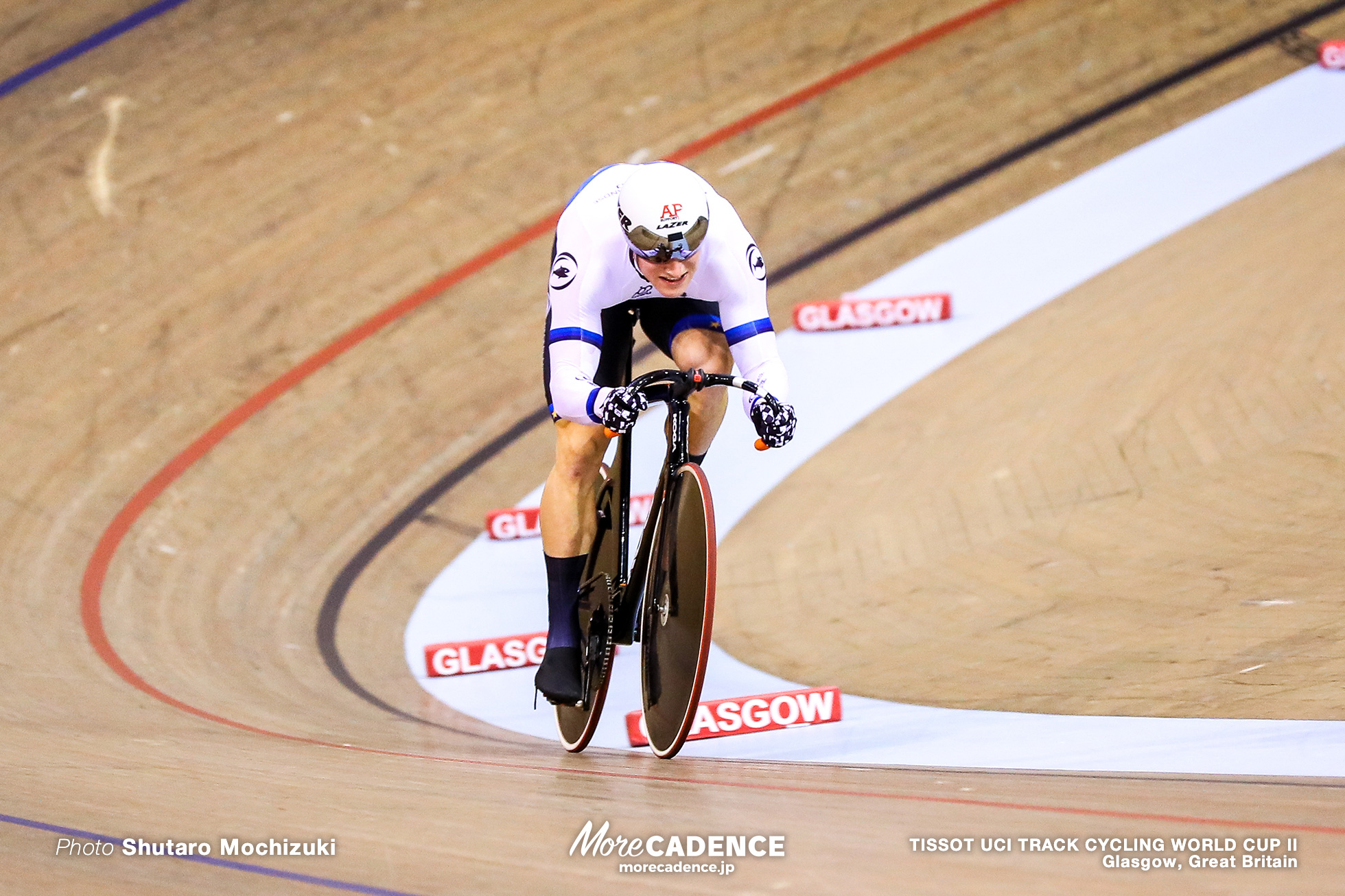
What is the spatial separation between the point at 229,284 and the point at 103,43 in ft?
7.22

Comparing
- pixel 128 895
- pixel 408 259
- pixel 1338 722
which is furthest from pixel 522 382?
pixel 128 895

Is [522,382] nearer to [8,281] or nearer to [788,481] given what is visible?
[788,481]

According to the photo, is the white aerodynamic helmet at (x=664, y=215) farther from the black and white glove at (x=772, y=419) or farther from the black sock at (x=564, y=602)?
the black sock at (x=564, y=602)

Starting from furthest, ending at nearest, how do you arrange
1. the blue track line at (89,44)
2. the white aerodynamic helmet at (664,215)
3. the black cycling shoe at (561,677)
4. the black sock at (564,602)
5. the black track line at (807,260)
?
1. the blue track line at (89,44)
2. the black track line at (807,260)
3. the black sock at (564,602)
4. the black cycling shoe at (561,677)
5. the white aerodynamic helmet at (664,215)

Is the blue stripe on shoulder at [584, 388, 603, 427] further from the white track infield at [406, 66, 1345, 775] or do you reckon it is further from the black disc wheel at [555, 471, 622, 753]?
the white track infield at [406, 66, 1345, 775]

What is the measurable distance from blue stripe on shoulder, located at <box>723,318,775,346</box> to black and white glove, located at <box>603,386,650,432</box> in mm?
306

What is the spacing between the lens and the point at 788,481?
479 cm

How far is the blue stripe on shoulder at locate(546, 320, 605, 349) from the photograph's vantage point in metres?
2.82

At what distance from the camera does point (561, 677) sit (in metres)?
2.96

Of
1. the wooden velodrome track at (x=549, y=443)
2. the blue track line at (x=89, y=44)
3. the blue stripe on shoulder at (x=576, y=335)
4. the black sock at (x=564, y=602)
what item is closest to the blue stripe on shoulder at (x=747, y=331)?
the blue stripe on shoulder at (x=576, y=335)

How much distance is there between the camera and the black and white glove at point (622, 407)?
2600mm

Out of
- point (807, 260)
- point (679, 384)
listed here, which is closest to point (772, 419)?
point (679, 384)

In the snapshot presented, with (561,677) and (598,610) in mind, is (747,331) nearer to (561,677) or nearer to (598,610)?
(598,610)

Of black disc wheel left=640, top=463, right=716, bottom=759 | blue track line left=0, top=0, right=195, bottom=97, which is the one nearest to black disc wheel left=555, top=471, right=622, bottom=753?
black disc wheel left=640, top=463, right=716, bottom=759
